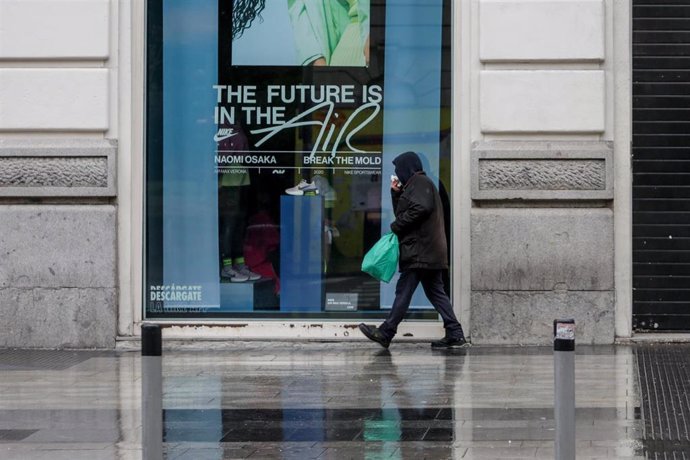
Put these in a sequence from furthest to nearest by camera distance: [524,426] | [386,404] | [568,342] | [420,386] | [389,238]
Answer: [389,238] → [420,386] → [386,404] → [524,426] → [568,342]

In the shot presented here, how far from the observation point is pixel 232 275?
1247 centimetres

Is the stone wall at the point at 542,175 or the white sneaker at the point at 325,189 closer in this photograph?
the stone wall at the point at 542,175

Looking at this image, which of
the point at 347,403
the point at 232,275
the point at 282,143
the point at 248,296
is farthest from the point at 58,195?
the point at 347,403

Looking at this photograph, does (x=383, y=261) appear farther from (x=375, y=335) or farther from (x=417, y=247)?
(x=375, y=335)

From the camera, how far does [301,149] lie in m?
12.4

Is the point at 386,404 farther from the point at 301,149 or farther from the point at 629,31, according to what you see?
the point at 629,31

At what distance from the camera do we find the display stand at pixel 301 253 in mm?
12391

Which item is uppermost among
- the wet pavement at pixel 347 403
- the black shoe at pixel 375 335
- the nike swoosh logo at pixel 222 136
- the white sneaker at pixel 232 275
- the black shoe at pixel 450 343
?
the nike swoosh logo at pixel 222 136

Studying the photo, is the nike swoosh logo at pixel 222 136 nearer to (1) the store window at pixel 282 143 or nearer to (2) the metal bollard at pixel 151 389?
(1) the store window at pixel 282 143

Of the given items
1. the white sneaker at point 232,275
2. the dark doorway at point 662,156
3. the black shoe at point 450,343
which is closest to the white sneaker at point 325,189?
the white sneaker at point 232,275

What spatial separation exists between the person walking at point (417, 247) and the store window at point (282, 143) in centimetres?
71

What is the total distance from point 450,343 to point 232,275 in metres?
2.31

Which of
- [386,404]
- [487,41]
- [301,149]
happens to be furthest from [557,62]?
[386,404]

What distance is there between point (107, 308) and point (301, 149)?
7.90 feet
